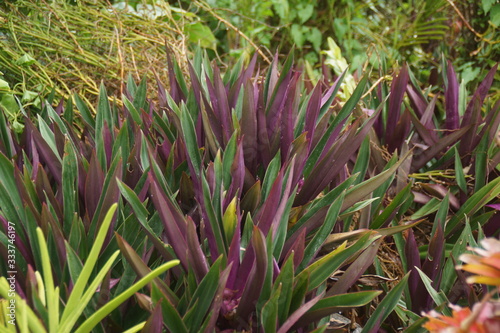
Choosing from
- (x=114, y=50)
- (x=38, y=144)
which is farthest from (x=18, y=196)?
(x=114, y=50)

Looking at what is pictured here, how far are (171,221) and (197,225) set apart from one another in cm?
26

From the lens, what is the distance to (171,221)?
1.06 m

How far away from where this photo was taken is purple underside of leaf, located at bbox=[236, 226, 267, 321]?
0.94 m

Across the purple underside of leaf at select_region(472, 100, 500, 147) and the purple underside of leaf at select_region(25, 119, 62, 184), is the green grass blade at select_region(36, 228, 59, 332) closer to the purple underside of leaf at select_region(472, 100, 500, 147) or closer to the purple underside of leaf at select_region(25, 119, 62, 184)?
the purple underside of leaf at select_region(25, 119, 62, 184)

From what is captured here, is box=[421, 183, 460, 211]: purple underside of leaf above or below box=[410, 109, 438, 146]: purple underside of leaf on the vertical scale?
below

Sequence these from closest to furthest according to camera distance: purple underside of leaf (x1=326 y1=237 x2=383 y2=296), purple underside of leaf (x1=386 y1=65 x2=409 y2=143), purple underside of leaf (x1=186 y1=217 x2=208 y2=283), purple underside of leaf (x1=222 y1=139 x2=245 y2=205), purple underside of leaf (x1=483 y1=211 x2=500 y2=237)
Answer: purple underside of leaf (x1=186 y1=217 x2=208 y2=283), purple underside of leaf (x1=326 y1=237 x2=383 y2=296), purple underside of leaf (x1=222 y1=139 x2=245 y2=205), purple underside of leaf (x1=483 y1=211 x2=500 y2=237), purple underside of leaf (x1=386 y1=65 x2=409 y2=143)

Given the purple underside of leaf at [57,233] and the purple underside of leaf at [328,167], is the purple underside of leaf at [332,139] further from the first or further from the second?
the purple underside of leaf at [57,233]

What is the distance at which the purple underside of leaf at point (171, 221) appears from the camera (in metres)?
1.05

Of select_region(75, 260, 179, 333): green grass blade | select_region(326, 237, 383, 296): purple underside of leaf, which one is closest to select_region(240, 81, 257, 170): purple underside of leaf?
select_region(326, 237, 383, 296): purple underside of leaf

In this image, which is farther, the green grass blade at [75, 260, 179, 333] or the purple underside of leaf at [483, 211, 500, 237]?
the purple underside of leaf at [483, 211, 500, 237]

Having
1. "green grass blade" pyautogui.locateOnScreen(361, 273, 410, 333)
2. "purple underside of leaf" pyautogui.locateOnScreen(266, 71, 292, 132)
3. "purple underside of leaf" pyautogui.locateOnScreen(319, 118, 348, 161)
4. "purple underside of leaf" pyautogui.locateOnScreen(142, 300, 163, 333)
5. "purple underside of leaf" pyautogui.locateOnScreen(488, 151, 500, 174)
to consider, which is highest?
"purple underside of leaf" pyautogui.locateOnScreen(266, 71, 292, 132)

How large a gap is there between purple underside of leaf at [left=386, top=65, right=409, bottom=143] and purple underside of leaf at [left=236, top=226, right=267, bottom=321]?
1.16 m

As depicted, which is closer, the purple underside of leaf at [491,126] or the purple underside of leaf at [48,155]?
the purple underside of leaf at [48,155]

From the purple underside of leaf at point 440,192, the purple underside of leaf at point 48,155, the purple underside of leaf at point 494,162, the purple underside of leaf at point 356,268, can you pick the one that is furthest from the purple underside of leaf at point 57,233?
the purple underside of leaf at point 494,162
